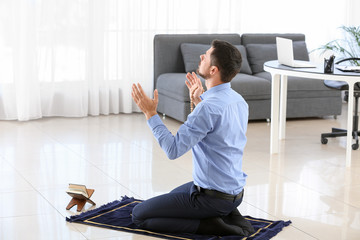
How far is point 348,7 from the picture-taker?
792 centimetres

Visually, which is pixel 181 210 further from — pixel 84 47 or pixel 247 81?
pixel 84 47

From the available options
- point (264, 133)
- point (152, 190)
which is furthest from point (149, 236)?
point (264, 133)

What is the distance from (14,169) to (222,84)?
6.69 feet

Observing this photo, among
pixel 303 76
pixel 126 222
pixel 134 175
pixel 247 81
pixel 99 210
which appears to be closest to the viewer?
pixel 126 222

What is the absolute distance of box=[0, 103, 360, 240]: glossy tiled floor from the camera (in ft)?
11.4

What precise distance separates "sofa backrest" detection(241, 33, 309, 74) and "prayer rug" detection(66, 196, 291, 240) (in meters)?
3.63

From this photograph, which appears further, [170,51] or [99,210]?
[170,51]

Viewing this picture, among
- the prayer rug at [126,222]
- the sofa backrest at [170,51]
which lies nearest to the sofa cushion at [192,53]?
the sofa backrest at [170,51]

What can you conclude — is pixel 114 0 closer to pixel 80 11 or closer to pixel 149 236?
pixel 80 11

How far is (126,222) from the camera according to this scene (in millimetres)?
3463

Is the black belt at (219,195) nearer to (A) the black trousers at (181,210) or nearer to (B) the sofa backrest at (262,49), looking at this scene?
(A) the black trousers at (181,210)

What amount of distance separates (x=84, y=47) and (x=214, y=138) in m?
3.91

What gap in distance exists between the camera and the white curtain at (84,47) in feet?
21.2

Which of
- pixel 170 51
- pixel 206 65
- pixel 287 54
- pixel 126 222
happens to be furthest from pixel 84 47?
pixel 206 65
